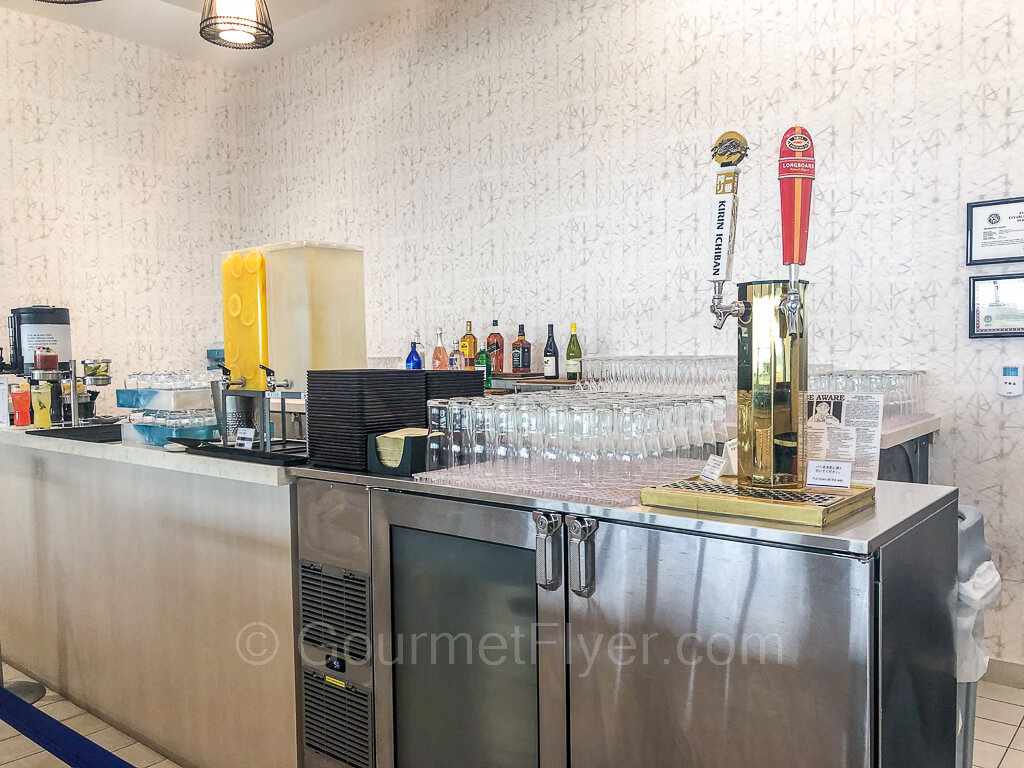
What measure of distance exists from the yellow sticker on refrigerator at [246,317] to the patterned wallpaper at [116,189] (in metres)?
3.69

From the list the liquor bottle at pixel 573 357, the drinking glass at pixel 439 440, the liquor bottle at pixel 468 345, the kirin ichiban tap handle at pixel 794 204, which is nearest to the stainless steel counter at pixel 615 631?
the drinking glass at pixel 439 440

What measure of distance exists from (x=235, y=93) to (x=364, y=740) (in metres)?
5.95

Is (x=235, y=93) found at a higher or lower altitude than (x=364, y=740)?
higher

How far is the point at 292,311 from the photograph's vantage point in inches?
91.5

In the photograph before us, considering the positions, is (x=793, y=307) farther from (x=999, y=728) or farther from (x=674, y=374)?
(x=999, y=728)

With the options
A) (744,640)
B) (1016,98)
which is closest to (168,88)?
(1016,98)

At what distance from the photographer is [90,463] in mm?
2848

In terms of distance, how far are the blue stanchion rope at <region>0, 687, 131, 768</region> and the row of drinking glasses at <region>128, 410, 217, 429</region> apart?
0.92 m

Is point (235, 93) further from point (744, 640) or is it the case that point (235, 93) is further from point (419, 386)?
point (744, 640)

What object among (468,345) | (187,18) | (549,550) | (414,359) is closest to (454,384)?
(549,550)

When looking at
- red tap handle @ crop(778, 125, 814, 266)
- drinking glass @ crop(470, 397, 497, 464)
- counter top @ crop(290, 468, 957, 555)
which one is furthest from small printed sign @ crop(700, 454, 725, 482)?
drinking glass @ crop(470, 397, 497, 464)

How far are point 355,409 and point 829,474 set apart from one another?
1099mm

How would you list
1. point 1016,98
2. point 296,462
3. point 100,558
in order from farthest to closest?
point 1016,98 < point 100,558 < point 296,462

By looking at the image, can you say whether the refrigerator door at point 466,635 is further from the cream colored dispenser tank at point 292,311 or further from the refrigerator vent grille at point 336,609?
the cream colored dispenser tank at point 292,311
